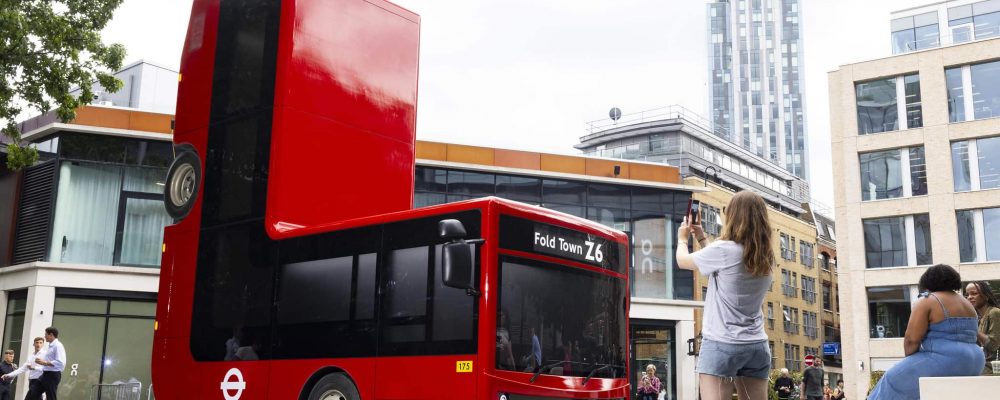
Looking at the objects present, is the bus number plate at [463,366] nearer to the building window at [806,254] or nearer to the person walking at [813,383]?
the person walking at [813,383]

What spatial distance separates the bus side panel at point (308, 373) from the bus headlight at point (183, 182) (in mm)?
2863

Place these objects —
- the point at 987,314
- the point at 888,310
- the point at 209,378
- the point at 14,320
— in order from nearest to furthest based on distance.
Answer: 1. the point at 987,314
2. the point at 209,378
3. the point at 14,320
4. the point at 888,310

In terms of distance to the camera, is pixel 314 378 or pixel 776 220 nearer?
pixel 314 378

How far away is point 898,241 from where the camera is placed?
42250 millimetres

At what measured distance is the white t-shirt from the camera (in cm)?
485

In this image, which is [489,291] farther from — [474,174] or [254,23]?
[474,174]

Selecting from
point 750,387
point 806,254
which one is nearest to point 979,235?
point 806,254

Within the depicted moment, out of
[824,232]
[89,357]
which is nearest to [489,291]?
[89,357]

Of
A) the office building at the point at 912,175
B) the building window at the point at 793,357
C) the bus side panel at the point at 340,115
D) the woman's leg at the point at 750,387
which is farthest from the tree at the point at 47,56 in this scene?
the building window at the point at 793,357

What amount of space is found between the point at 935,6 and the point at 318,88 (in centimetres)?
4148

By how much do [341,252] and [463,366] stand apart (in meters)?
2.16

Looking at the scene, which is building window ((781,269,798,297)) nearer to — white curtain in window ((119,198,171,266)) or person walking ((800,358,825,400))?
person walking ((800,358,825,400))

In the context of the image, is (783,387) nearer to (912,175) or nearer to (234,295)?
(234,295)

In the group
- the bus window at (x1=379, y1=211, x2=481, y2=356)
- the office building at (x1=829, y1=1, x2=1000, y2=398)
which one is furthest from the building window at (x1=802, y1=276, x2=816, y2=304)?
the bus window at (x1=379, y1=211, x2=481, y2=356)
